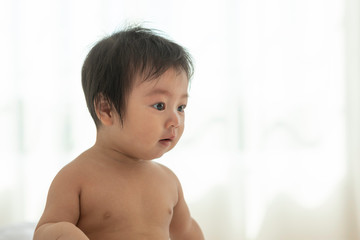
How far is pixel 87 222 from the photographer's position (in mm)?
828

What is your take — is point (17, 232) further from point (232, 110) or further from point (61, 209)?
point (232, 110)

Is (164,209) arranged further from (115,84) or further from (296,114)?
(296,114)

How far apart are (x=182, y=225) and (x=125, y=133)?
29cm

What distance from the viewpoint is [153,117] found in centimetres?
84

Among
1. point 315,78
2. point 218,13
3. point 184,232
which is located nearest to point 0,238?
point 184,232

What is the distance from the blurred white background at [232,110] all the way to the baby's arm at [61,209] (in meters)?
0.99

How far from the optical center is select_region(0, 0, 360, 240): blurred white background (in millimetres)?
1796

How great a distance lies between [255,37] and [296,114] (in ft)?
1.13

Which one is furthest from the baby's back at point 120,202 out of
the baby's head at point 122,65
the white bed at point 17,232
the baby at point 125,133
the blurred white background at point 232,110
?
the blurred white background at point 232,110

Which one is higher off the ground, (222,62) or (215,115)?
(222,62)

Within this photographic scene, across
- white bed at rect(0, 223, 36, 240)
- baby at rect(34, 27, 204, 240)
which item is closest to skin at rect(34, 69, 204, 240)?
baby at rect(34, 27, 204, 240)

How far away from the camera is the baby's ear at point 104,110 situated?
849mm

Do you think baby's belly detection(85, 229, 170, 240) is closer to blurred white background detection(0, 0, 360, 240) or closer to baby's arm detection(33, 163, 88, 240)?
baby's arm detection(33, 163, 88, 240)

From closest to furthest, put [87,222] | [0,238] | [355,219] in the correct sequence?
1. [87,222]
2. [0,238]
3. [355,219]
